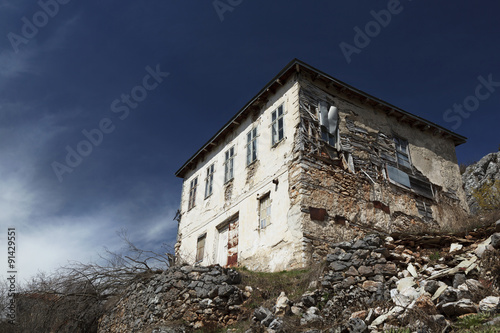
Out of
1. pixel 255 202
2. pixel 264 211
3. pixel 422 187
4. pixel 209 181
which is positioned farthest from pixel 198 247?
pixel 422 187

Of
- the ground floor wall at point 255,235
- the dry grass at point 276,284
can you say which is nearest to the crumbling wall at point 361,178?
the ground floor wall at point 255,235

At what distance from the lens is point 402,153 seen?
50.3 ft

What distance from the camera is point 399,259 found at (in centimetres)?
761

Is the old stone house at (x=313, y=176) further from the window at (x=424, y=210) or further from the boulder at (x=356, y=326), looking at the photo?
the boulder at (x=356, y=326)

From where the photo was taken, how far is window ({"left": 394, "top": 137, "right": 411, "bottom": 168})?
1511cm

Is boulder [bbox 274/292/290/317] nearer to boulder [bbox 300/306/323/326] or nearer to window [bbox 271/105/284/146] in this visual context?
boulder [bbox 300/306/323/326]

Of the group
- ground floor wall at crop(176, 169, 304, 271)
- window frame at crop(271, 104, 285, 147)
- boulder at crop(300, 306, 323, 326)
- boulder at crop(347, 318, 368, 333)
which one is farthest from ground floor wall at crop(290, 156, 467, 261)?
boulder at crop(347, 318, 368, 333)

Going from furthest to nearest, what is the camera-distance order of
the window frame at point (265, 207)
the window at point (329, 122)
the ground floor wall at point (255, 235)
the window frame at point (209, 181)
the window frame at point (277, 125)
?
1. the window frame at point (209, 181)
2. the window frame at point (277, 125)
3. the window at point (329, 122)
4. the window frame at point (265, 207)
5. the ground floor wall at point (255, 235)

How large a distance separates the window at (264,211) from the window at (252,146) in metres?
1.83

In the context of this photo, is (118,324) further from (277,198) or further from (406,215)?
(406,215)

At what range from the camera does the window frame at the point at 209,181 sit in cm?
1741

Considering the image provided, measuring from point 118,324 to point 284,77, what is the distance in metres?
9.69

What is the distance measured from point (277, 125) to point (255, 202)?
2881 millimetres

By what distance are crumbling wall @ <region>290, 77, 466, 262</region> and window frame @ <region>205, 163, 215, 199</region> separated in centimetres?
580
